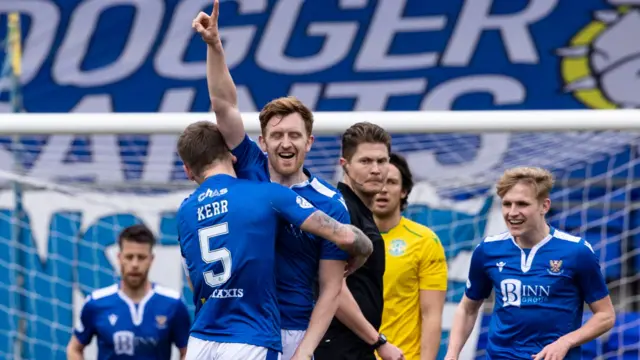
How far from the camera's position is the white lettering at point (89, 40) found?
8.89 meters

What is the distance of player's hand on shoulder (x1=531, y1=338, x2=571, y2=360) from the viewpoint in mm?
4742

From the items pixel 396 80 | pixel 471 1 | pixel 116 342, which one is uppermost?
pixel 471 1

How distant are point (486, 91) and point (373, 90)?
91 centimetres

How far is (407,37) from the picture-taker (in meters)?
8.85

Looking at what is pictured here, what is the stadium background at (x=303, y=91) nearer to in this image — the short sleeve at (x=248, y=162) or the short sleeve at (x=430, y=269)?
the short sleeve at (x=430, y=269)

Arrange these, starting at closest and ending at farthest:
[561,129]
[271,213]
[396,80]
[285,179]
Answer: [271,213]
[285,179]
[561,129]
[396,80]

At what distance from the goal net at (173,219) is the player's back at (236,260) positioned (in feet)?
13.2

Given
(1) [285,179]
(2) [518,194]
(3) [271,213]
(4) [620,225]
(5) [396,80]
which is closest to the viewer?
(3) [271,213]

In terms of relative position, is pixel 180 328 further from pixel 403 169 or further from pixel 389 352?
pixel 389 352

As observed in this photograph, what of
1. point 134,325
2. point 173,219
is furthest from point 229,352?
point 173,219

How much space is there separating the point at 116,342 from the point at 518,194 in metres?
2.79

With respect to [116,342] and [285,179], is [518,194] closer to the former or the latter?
[285,179]

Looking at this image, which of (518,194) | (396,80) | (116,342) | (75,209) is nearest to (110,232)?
(75,209)

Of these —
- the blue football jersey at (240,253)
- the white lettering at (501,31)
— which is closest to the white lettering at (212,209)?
the blue football jersey at (240,253)
